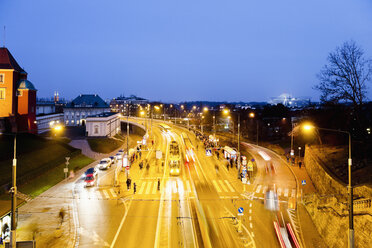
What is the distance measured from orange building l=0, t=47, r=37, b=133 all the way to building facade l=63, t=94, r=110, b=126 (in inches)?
1950

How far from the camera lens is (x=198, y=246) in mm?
20062

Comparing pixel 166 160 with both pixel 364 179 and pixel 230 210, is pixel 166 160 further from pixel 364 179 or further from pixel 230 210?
pixel 364 179

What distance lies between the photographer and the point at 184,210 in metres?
Result: 27.4

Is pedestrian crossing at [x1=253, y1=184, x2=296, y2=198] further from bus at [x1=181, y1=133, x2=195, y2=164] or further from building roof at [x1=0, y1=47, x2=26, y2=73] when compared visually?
building roof at [x1=0, y1=47, x2=26, y2=73]

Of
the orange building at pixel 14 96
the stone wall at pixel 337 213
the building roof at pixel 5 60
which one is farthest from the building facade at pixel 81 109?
the stone wall at pixel 337 213

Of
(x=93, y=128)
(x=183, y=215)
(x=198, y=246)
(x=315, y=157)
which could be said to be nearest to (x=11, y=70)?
(x=93, y=128)

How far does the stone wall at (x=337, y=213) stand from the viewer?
19.0 metres

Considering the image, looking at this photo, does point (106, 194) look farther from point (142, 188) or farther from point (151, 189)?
point (151, 189)

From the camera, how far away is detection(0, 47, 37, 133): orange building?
171 ft

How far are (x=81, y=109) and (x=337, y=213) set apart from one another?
336ft

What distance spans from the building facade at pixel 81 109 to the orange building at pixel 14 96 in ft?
162

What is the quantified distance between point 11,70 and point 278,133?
75.3m

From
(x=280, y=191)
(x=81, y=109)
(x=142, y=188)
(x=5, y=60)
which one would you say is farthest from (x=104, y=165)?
(x=81, y=109)

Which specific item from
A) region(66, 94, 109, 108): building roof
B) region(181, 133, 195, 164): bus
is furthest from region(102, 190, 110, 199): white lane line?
region(66, 94, 109, 108): building roof
